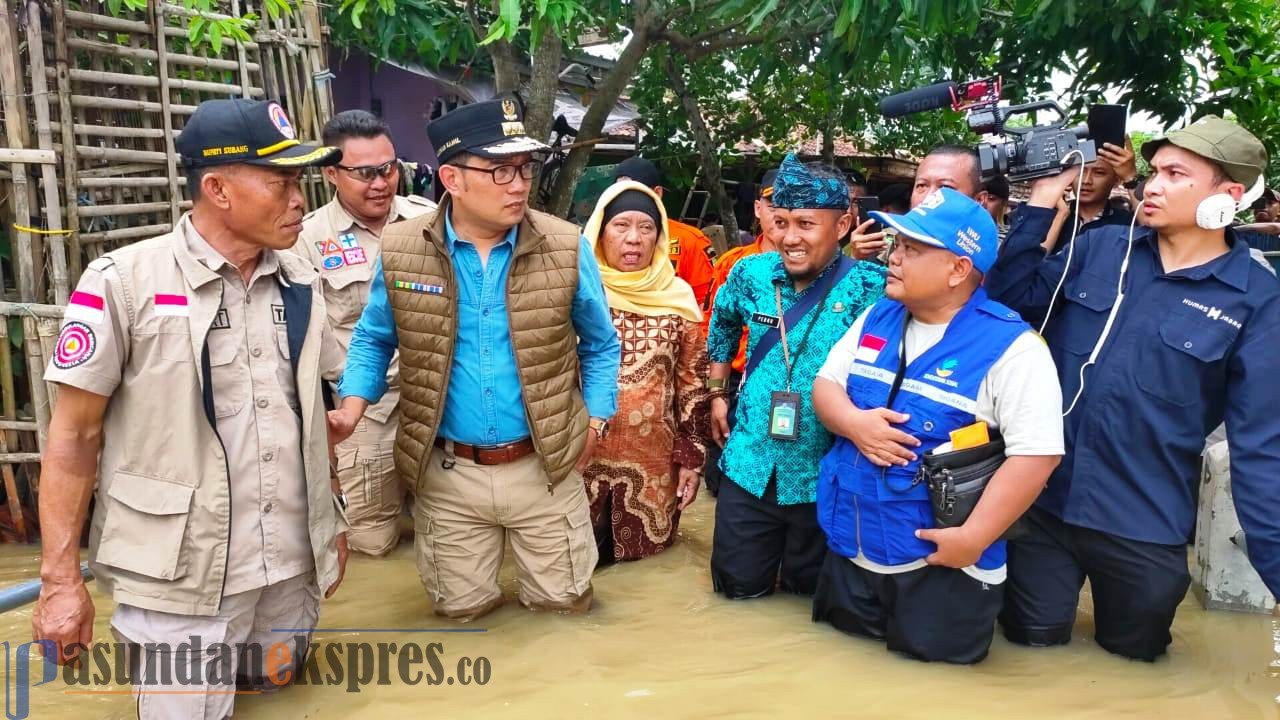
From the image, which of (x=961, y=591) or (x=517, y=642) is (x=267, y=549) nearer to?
(x=517, y=642)

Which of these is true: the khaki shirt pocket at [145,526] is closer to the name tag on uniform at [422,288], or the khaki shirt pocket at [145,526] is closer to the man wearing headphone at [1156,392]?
the name tag on uniform at [422,288]

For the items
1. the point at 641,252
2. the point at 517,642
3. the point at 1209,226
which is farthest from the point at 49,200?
the point at 1209,226

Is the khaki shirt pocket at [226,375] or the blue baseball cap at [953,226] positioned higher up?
the blue baseball cap at [953,226]

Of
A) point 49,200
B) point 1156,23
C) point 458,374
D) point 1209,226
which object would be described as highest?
point 1156,23

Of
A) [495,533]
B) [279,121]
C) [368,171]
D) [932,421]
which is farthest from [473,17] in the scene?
[932,421]

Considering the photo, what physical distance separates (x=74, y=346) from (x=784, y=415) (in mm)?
2278

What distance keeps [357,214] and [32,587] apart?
230 centimetres

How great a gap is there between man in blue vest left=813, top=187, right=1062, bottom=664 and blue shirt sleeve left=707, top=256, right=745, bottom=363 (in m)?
0.68

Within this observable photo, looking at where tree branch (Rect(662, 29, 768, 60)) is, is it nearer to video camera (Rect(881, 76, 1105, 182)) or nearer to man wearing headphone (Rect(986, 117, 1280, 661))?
video camera (Rect(881, 76, 1105, 182))

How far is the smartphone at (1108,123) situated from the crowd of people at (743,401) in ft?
0.45

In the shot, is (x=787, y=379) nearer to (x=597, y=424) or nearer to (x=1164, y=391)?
(x=597, y=424)

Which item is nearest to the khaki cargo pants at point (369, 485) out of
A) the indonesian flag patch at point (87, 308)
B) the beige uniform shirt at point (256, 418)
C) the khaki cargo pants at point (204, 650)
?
the khaki cargo pants at point (204, 650)

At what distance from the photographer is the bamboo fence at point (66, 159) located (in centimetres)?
417

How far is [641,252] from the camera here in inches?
165
